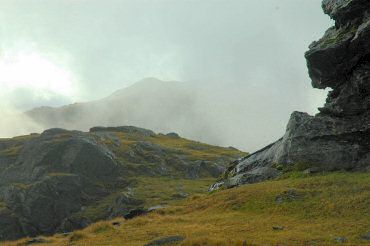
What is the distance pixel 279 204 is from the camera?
25453 millimetres

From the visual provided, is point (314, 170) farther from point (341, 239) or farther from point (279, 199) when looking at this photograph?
point (341, 239)

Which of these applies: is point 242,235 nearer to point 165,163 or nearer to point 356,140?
point 356,140

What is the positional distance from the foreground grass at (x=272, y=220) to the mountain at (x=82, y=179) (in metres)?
50.5

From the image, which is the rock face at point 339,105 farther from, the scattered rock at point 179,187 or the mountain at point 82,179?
the scattered rock at point 179,187

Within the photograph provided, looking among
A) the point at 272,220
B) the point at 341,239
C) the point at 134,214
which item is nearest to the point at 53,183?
the point at 134,214

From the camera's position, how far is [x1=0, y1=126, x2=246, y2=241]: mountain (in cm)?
8944

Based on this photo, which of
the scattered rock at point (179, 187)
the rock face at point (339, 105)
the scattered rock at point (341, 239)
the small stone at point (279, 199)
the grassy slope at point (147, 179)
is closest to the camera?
the scattered rock at point (341, 239)

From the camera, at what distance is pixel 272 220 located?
2184cm

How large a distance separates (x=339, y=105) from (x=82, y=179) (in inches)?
4013

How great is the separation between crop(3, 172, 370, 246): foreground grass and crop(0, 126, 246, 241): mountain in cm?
5046

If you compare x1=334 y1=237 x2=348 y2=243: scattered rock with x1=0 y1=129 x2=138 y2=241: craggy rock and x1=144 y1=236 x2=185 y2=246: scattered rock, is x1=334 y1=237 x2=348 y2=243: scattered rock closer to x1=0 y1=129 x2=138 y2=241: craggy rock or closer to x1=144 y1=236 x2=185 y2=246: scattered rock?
x1=144 y1=236 x2=185 y2=246: scattered rock

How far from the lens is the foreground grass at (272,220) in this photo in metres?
16.6

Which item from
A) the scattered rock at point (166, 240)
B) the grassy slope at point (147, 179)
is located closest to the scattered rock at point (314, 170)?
the scattered rock at point (166, 240)

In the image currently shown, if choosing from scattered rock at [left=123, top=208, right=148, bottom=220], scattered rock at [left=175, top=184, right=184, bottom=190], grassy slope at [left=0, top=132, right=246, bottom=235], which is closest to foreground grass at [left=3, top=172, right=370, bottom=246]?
scattered rock at [left=123, top=208, right=148, bottom=220]
